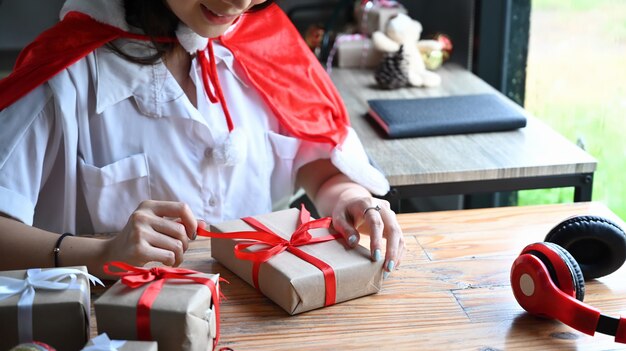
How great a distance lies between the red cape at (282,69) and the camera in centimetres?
143

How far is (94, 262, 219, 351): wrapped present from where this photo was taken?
94cm

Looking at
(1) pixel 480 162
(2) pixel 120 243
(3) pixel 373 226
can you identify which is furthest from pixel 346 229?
(1) pixel 480 162

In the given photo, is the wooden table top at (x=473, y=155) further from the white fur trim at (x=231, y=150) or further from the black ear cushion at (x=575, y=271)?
the black ear cushion at (x=575, y=271)

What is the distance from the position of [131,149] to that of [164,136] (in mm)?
62

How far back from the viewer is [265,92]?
158cm

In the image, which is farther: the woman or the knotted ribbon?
the woman

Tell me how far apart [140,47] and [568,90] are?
138cm

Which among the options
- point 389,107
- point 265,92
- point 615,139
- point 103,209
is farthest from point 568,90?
point 103,209

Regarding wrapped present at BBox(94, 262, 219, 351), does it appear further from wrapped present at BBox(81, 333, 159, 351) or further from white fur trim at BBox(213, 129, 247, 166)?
white fur trim at BBox(213, 129, 247, 166)

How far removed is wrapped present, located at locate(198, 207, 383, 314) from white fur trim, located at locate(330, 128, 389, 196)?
0.91 feet

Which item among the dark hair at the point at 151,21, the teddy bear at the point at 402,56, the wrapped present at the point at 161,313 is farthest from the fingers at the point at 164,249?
the teddy bear at the point at 402,56

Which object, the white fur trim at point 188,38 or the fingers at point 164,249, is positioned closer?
the fingers at point 164,249

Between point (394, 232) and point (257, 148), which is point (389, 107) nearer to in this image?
point (257, 148)

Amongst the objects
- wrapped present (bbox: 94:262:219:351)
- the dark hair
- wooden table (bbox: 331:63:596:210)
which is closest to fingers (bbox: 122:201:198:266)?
wrapped present (bbox: 94:262:219:351)
